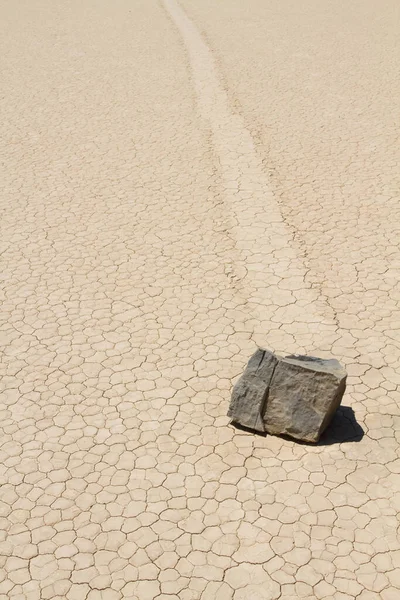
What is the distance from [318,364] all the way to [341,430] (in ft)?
1.28

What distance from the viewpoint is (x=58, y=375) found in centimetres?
487

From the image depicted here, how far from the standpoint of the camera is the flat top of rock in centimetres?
422

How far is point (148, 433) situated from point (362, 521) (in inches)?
50.3

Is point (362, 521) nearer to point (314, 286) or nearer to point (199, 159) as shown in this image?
point (314, 286)

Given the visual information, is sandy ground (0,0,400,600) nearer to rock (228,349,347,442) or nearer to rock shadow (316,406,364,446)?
rock shadow (316,406,364,446)

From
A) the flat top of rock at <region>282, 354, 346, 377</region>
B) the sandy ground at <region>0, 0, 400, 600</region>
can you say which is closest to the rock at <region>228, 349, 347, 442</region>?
the flat top of rock at <region>282, 354, 346, 377</region>

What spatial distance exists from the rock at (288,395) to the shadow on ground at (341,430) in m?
0.05

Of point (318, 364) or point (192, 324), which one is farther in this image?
point (192, 324)

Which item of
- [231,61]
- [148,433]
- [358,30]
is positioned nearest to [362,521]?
[148,433]

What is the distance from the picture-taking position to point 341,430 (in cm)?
434

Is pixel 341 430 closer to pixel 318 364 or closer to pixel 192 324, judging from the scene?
pixel 318 364

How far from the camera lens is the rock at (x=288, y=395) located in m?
4.20

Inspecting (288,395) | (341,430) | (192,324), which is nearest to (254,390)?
(288,395)

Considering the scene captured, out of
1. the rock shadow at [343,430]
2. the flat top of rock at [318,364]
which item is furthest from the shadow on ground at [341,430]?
the flat top of rock at [318,364]
